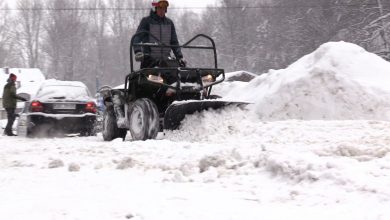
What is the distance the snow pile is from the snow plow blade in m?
2.89

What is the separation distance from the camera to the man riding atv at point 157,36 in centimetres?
821

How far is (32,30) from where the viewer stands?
7106 centimetres

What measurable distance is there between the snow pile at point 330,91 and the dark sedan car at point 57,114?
3.97 m

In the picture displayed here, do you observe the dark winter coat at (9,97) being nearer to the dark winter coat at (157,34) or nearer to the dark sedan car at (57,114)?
the dark sedan car at (57,114)

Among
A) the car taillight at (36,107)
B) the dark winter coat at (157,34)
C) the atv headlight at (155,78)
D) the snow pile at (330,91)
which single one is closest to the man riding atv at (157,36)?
the dark winter coat at (157,34)

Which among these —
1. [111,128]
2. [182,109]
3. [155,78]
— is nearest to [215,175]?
[182,109]

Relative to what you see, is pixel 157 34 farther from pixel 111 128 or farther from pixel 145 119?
pixel 111 128

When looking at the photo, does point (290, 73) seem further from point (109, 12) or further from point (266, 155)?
point (109, 12)

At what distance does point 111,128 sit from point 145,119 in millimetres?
1977

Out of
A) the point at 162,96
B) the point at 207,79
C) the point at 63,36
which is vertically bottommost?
the point at 162,96

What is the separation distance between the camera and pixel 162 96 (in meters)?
→ 8.24

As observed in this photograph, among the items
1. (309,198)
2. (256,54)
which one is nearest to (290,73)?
(309,198)

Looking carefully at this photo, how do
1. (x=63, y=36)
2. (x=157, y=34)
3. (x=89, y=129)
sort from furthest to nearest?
(x=63, y=36)
(x=89, y=129)
(x=157, y=34)

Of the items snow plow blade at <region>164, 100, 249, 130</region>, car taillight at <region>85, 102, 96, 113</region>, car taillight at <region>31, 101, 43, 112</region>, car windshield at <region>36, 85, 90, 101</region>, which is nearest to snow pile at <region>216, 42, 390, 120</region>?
snow plow blade at <region>164, 100, 249, 130</region>
